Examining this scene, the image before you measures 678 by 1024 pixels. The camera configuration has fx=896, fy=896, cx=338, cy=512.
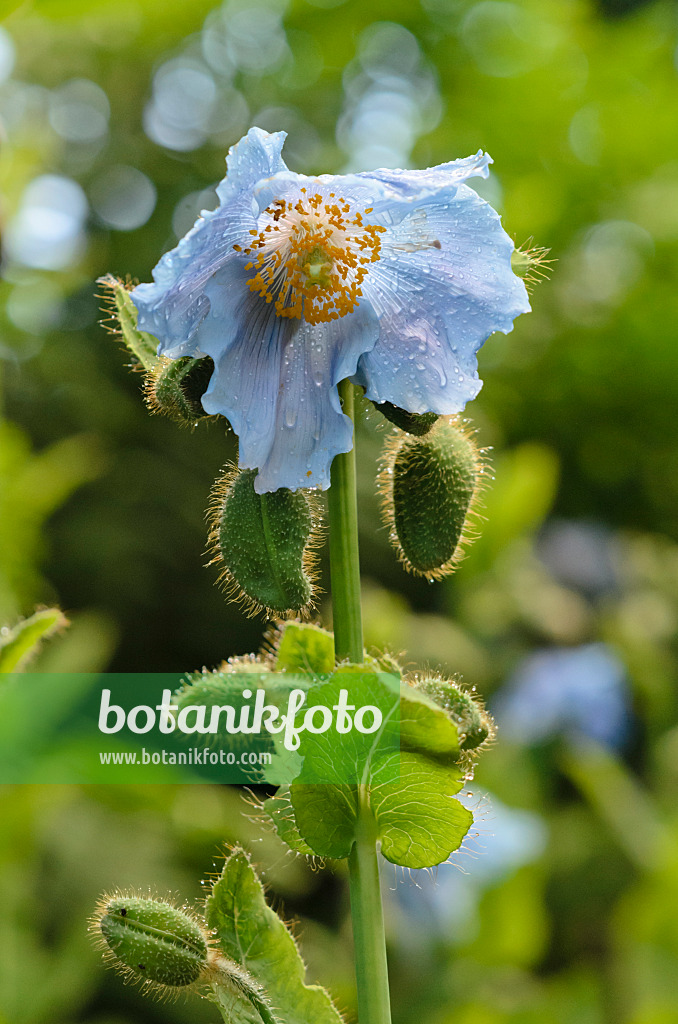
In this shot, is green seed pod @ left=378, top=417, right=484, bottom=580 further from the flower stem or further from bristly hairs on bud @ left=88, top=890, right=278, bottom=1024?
bristly hairs on bud @ left=88, top=890, right=278, bottom=1024

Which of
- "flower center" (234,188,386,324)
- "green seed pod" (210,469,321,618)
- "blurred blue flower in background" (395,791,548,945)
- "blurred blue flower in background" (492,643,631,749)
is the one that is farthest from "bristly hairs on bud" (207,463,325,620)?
"blurred blue flower in background" (492,643,631,749)

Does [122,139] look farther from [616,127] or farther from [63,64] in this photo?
[616,127]

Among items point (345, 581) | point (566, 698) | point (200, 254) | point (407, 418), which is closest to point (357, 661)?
point (345, 581)

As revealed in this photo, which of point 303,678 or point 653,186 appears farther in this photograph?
point 653,186

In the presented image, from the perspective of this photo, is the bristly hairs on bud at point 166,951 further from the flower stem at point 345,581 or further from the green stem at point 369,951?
the flower stem at point 345,581

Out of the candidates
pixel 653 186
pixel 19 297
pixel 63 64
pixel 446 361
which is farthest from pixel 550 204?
pixel 63 64

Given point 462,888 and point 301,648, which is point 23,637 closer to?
point 301,648
